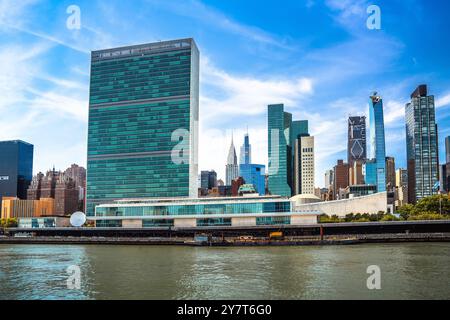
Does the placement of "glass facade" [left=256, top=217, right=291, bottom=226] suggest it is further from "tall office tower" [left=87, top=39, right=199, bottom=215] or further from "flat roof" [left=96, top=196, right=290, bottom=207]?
"tall office tower" [left=87, top=39, right=199, bottom=215]

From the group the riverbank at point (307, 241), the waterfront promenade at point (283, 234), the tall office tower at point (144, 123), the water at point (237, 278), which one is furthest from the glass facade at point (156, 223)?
the water at point (237, 278)

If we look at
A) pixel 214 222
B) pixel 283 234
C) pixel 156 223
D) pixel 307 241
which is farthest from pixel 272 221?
pixel 156 223

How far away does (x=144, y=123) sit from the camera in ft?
577

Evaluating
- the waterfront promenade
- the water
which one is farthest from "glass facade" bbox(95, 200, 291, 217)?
the water

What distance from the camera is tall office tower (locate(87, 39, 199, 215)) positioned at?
170m

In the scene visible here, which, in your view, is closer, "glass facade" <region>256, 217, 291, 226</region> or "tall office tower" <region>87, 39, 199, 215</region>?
"glass facade" <region>256, 217, 291, 226</region>

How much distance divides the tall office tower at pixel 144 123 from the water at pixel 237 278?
10843 cm

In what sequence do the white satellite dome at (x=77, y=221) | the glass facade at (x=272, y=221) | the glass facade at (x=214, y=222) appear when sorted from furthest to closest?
the white satellite dome at (x=77, y=221) < the glass facade at (x=214, y=222) < the glass facade at (x=272, y=221)

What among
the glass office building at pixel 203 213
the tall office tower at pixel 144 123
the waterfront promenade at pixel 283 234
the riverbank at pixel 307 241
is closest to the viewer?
the riverbank at pixel 307 241

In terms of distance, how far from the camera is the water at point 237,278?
37.4 m

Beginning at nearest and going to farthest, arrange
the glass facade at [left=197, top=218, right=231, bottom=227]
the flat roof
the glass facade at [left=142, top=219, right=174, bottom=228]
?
1. the flat roof
2. the glass facade at [left=197, top=218, right=231, bottom=227]
3. the glass facade at [left=142, top=219, right=174, bottom=228]

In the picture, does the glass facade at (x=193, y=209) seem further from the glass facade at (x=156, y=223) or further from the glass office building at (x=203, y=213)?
the glass facade at (x=156, y=223)

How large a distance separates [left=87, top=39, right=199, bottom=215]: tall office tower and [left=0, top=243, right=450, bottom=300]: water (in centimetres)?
10843
